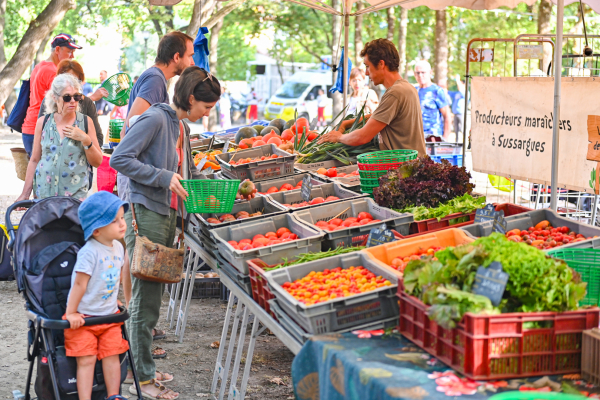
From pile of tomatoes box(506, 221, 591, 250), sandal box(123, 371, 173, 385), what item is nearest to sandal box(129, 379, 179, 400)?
sandal box(123, 371, 173, 385)

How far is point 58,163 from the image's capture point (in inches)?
190

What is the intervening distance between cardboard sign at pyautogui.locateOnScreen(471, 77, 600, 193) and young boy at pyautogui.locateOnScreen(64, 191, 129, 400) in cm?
345

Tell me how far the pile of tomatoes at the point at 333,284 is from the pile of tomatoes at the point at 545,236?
2.69 ft

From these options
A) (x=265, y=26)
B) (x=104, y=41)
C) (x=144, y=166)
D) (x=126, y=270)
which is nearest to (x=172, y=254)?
(x=144, y=166)

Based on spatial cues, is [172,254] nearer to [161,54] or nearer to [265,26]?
[161,54]

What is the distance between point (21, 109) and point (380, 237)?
5.12 meters

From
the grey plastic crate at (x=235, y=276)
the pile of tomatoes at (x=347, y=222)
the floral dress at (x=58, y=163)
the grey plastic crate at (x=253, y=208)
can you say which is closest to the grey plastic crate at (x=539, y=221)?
the pile of tomatoes at (x=347, y=222)

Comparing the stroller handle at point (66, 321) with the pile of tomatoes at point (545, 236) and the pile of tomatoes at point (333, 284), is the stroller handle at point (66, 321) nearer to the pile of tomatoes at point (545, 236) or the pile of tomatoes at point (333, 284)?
the pile of tomatoes at point (333, 284)

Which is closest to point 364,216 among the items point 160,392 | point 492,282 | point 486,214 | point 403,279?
point 486,214

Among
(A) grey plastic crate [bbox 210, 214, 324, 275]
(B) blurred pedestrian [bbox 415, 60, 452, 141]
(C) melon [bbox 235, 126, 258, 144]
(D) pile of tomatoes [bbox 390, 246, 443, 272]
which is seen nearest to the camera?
(D) pile of tomatoes [bbox 390, 246, 443, 272]

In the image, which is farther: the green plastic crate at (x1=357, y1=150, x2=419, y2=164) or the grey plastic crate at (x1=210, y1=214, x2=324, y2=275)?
the green plastic crate at (x1=357, y1=150, x2=419, y2=164)

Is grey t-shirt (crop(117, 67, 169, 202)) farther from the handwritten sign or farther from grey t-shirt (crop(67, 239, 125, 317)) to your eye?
the handwritten sign

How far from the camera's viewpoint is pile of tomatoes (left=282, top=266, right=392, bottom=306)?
8.89ft

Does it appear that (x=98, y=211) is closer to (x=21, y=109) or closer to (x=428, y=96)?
(x=21, y=109)
